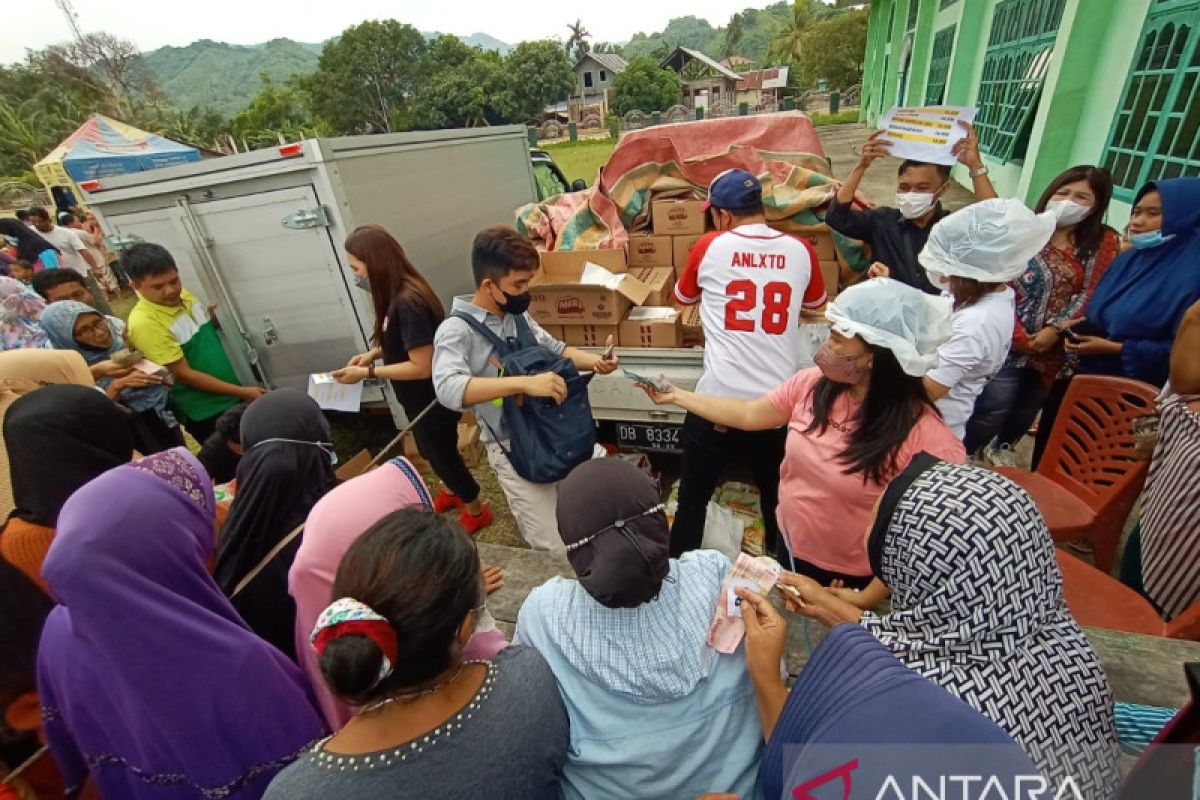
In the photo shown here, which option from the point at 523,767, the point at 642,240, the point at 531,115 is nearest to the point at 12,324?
the point at 642,240

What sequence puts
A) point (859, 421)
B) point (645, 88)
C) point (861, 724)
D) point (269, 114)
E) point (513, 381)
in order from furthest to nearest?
point (269, 114)
point (645, 88)
point (513, 381)
point (859, 421)
point (861, 724)

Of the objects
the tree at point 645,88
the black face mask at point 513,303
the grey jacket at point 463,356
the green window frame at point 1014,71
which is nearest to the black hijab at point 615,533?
the grey jacket at point 463,356

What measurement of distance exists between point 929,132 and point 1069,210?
873 millimetres

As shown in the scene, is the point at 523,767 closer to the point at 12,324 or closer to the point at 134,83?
the point at 12,324

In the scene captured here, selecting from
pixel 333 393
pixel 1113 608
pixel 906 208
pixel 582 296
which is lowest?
pixel 1113 608

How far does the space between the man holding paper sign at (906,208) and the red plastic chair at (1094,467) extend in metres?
0.88

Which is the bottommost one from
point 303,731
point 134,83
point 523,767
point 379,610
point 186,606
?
point 303,731

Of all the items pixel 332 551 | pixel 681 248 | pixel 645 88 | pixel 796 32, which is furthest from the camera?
pixel 796 32

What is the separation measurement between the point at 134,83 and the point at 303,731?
6644 cm

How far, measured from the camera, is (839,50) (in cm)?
3347

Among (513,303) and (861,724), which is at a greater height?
(513,303)

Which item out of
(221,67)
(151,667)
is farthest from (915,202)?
(221,67)

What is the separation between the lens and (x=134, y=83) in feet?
150

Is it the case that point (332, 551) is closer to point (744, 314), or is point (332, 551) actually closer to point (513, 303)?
point (513, 303)
